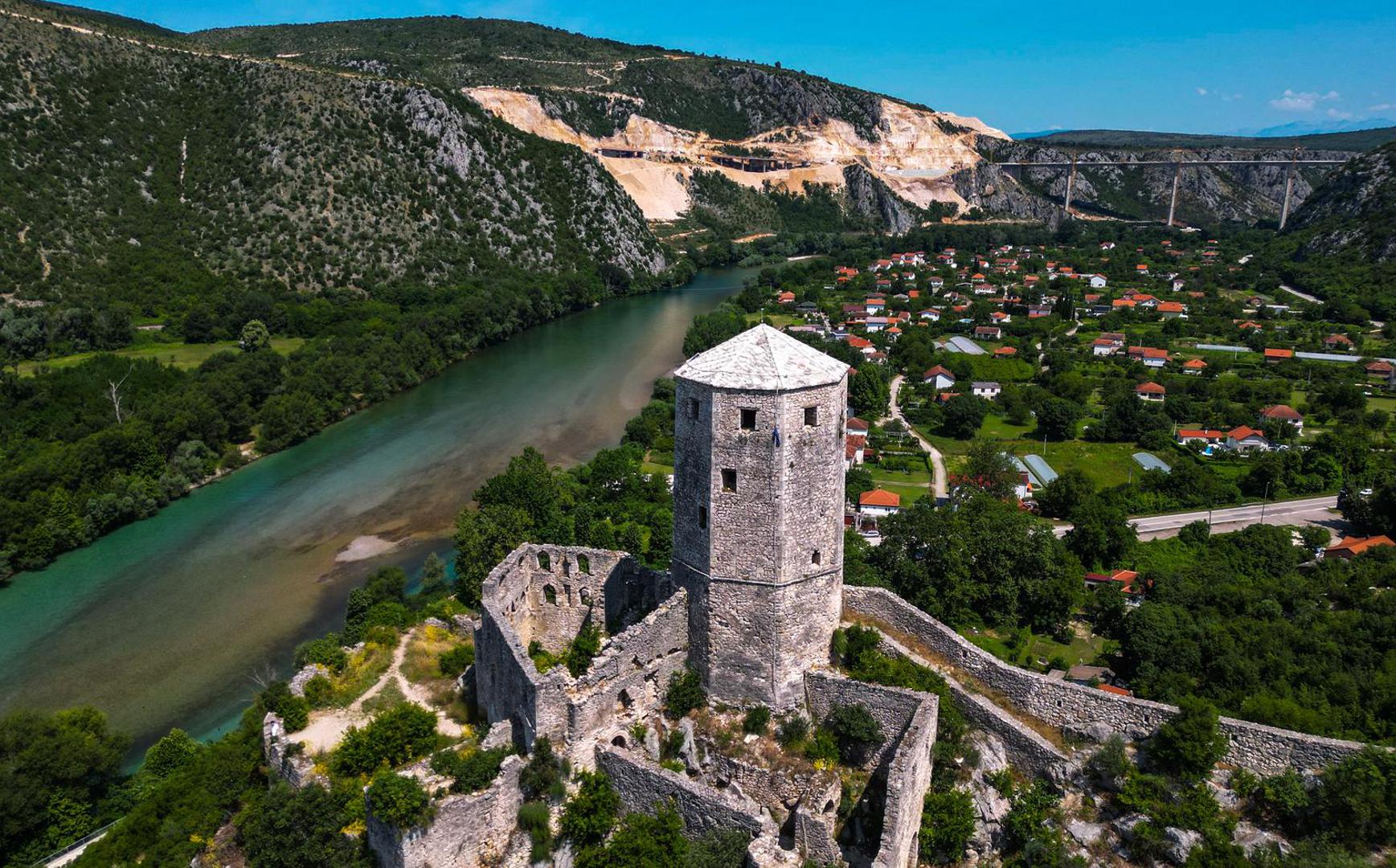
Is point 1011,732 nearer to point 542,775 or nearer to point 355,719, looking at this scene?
point 542,775

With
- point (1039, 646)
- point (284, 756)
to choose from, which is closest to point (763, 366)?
point (284, 756)

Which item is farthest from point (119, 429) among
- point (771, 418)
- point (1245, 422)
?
point (1245, 422)

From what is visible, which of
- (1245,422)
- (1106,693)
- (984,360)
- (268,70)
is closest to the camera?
(1106,693)

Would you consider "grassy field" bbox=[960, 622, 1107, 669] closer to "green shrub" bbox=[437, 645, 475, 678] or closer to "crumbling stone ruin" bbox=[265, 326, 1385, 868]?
"crumbling stone ruin" bbox=[265, 326, 1385, 868]

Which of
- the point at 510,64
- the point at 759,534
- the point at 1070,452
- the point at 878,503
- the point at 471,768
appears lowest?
the point at 1070,452

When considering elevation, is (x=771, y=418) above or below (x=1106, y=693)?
above

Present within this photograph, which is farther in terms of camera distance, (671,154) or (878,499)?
(671,154)

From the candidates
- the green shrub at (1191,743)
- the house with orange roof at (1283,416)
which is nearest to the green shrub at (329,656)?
the green shrub at (1191,743)

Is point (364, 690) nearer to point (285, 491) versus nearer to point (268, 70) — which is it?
point (285, 491)
